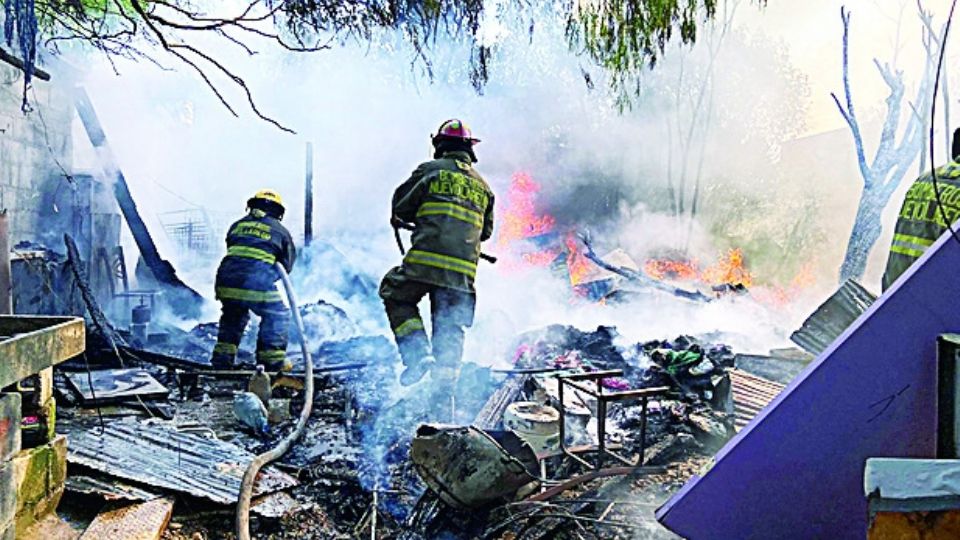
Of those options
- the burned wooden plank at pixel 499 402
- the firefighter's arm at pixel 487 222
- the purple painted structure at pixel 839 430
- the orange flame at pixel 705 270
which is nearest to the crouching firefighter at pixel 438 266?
the firefighter's arm at pixel 487 222

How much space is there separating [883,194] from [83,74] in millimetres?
13764

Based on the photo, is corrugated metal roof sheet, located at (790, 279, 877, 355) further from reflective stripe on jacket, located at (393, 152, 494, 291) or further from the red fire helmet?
the red fire helmet

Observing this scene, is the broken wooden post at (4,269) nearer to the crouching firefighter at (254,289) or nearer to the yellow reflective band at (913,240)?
the crouching firefighter at (254,289)

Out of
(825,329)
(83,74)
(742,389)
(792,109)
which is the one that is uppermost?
(792,109)

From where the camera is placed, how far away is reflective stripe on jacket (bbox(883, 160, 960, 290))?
12.2ft

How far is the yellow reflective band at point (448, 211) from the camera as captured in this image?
523 centimetres

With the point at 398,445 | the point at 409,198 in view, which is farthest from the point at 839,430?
Answer: the point at 409,198

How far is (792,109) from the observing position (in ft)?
59.4

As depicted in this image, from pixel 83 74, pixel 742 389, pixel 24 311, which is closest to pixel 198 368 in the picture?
pixel 24 311

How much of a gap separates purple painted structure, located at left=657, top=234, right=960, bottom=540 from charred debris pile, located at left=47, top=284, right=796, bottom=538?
4.57 feet

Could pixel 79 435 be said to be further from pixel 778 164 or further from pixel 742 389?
pixel 778 164

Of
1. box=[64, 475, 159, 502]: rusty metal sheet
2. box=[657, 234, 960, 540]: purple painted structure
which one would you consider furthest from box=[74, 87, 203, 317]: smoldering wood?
box=[657, 234, 960, 540]: purple painted structure

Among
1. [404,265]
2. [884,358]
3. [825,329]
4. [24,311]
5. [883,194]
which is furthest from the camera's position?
[883,194]

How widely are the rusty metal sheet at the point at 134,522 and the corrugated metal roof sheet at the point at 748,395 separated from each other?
3350 mm
